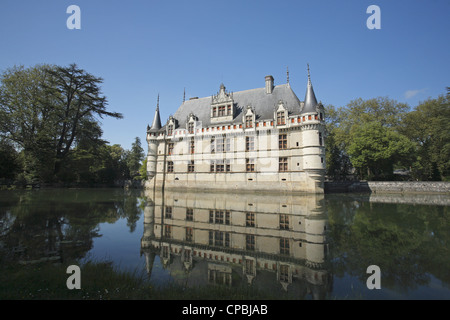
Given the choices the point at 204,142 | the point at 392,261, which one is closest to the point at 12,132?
the point at 204,142

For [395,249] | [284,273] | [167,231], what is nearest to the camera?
[284,273]

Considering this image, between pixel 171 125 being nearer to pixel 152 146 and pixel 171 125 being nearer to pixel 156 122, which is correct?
pixel 156 122

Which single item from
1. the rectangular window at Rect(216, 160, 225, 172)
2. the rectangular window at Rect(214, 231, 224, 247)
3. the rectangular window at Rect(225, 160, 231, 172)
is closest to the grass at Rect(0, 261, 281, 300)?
the rectangular window at Rect(214, 231, 224, 247)

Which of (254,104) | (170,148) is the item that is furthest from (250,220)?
(170,148)

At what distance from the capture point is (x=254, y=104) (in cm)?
2794

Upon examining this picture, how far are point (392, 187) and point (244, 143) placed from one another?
58.2 feet

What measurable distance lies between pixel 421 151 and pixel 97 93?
48.6 meters

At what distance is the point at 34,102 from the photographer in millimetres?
29297

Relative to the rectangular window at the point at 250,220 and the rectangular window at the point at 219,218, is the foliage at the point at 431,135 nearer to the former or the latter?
the rectangular window at the point at 250,220

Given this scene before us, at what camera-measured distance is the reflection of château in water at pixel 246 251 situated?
14.0 ft

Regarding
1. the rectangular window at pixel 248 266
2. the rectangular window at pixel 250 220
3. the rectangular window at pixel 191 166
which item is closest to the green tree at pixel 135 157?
the rectangular window at pixel 191 166

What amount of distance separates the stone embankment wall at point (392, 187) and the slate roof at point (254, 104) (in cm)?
1060

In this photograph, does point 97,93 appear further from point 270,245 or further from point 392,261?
point 392,261

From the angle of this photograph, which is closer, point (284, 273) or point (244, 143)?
point (284, 273)
